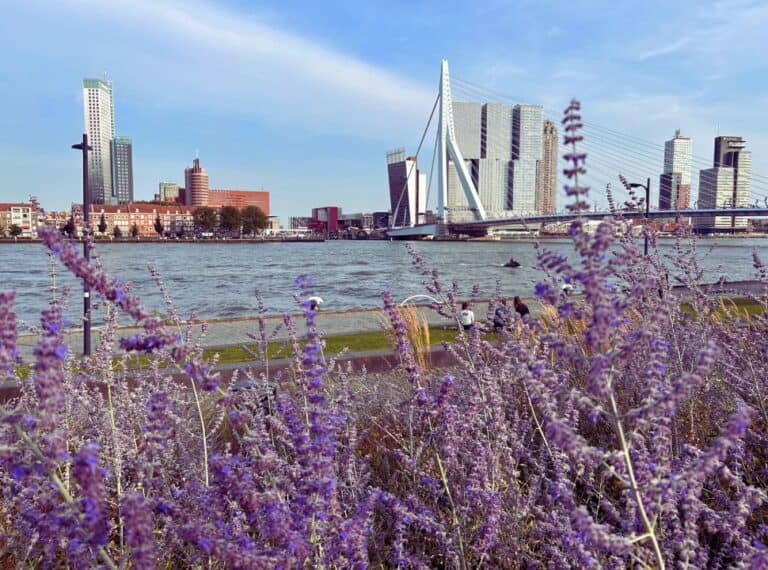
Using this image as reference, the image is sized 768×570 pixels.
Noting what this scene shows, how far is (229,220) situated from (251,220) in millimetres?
4446

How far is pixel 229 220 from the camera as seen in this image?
11594cm

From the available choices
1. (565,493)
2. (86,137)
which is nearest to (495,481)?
(565,493)

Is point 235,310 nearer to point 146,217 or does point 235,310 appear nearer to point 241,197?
point 146,217

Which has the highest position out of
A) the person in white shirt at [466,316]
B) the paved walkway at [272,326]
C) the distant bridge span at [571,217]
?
the distant bridge span at [571,217]

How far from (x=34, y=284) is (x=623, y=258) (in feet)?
103

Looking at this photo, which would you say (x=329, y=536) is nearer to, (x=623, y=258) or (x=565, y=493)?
(x=565, y=493)

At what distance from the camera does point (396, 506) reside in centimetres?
165

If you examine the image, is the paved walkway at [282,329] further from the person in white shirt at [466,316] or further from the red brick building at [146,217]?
the red brick building at [146,217]

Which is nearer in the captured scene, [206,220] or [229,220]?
[206,220]

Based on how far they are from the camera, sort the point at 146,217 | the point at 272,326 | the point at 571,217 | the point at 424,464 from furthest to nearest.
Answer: the point at 146,217 < the point at 272,326 < the point at 424,464 < the point at 571,217

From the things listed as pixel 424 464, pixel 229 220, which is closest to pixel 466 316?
pixel 424 464

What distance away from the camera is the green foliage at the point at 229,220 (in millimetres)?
115500

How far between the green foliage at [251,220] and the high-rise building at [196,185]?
170ft

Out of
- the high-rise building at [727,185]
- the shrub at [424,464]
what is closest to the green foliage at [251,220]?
the high-rise building at [727,185]
